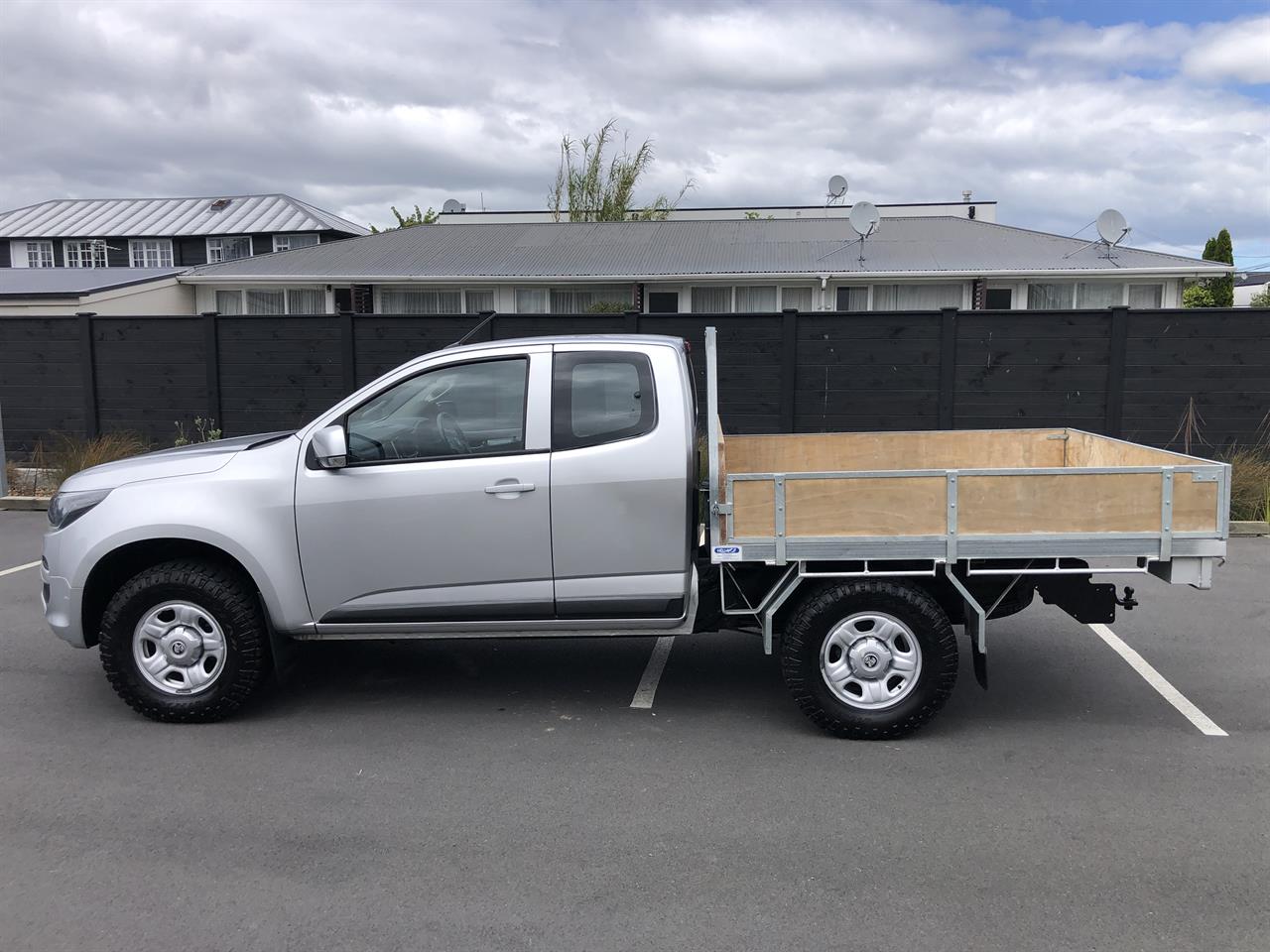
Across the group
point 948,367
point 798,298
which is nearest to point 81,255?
point 798,298

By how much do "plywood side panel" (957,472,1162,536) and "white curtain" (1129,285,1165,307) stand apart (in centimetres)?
1851

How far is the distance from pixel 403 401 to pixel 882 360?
8.60 m

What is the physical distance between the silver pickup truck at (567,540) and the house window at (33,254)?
51.2 metres

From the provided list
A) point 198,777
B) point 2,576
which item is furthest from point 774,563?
point 2,576

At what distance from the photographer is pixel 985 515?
195 inches

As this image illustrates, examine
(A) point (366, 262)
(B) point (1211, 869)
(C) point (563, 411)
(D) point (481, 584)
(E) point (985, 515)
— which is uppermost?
(A) point (366, 262)

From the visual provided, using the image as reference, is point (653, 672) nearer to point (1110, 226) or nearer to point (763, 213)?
point (1110, 226)

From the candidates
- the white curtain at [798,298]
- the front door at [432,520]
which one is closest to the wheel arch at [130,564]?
the front door at [432,520]

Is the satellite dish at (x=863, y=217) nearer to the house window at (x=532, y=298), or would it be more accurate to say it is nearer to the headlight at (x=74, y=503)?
the house window at (x=532, y=298)

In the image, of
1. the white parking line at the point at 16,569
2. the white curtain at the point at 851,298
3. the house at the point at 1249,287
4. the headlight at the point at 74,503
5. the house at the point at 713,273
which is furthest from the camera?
the house at the point at 1249,287

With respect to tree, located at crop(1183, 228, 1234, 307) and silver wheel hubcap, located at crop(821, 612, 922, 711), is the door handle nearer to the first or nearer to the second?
silver wheel hubcap, located at crop(821, 612, 922, 711)

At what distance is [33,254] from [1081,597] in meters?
54.7

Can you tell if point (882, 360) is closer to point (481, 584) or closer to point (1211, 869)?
point (481, 584)

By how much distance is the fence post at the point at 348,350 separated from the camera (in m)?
13.7
